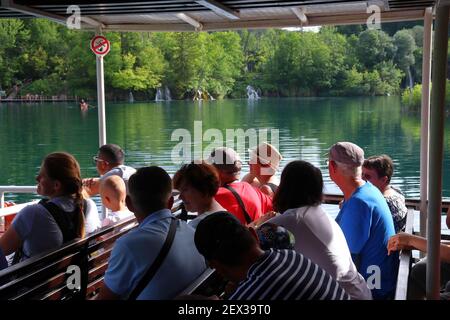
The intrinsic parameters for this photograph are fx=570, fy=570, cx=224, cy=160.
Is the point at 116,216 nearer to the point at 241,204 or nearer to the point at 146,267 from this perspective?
the point at 241,204

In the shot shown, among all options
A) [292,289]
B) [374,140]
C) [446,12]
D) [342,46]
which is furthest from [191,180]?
[342,46]

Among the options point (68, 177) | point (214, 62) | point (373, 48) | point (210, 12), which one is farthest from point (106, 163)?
point (214, 62)

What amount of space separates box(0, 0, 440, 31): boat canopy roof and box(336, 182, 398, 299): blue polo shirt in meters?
1.29

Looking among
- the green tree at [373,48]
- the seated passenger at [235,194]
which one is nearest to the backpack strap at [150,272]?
the seated passenger at [235,194]

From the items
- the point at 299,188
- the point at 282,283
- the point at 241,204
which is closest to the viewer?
the point at 282,283

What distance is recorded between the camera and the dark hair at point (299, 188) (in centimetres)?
→ 223

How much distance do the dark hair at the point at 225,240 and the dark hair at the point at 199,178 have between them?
100 cm

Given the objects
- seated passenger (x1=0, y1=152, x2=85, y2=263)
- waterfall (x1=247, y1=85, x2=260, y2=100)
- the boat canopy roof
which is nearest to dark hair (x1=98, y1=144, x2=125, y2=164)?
the boat canopy roof

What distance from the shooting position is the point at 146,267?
185cm

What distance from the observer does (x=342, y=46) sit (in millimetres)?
38875

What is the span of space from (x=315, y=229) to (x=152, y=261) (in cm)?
63

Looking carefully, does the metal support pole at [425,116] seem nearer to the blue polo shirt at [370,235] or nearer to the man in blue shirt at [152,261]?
the blue polo shirt at [370,235]
